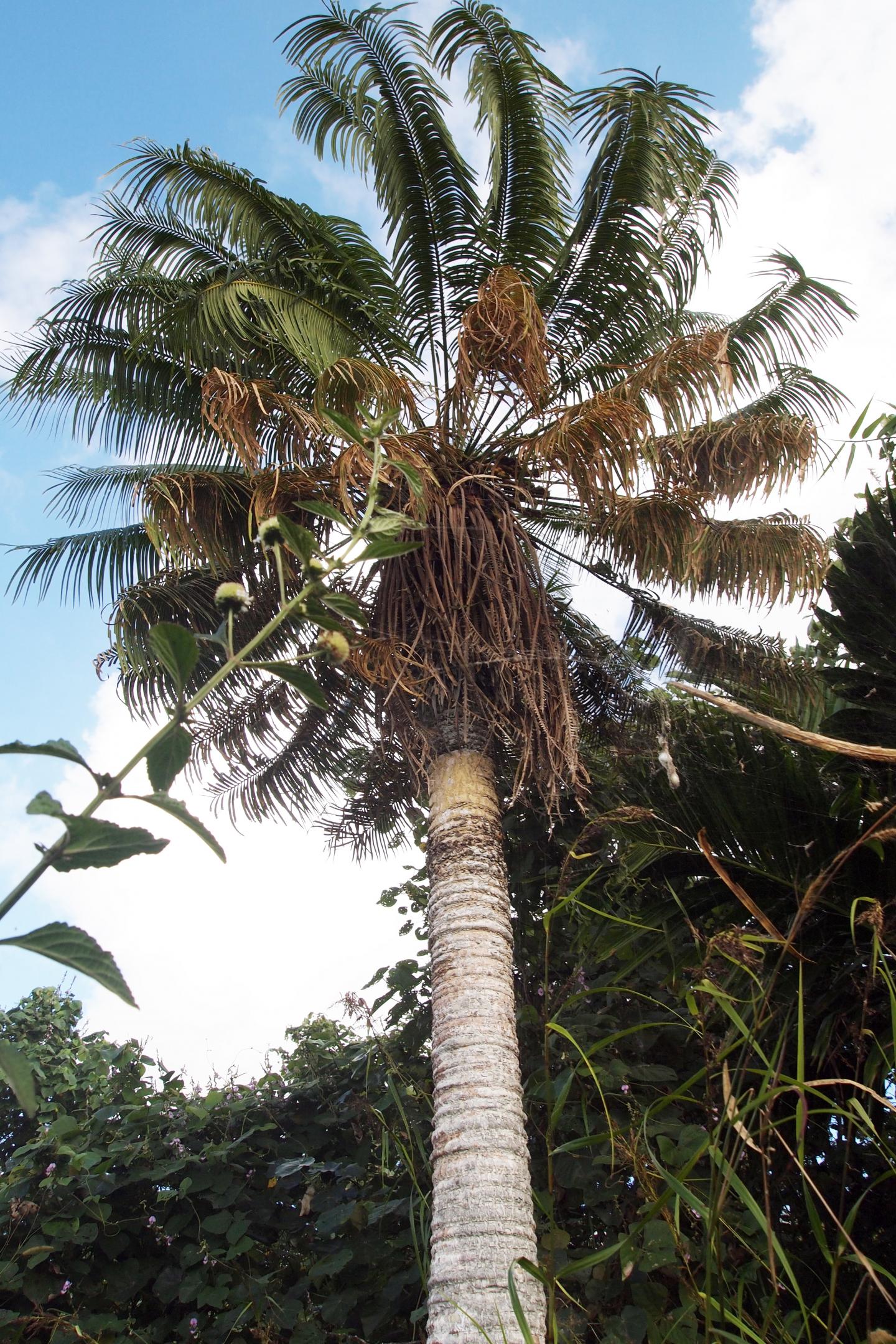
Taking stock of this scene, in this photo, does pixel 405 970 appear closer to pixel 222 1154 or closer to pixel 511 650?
pixel 222 1154

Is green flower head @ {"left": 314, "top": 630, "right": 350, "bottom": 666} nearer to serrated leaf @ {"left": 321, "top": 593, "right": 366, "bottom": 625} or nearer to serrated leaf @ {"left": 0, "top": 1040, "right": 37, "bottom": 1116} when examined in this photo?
serrated leaf @ {"left": 321, "top": 593, "right": 366, "bottom": 625}

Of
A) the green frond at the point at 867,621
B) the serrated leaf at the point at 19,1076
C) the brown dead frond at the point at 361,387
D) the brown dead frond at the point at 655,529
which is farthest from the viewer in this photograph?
the brown dead frond at the point at 655,529

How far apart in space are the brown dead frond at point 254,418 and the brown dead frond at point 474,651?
644mm

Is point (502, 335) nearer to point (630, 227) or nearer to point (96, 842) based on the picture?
point (630, 227)

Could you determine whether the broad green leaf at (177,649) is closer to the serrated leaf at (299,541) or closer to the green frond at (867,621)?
the serrated leaf at (299,541)

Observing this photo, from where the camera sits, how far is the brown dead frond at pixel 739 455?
4699mm

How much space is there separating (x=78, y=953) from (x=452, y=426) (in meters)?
4.36

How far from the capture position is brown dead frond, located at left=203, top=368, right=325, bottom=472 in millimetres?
4184

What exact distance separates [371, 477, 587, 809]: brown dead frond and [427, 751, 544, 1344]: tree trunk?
20cm

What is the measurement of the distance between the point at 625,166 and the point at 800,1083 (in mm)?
4910

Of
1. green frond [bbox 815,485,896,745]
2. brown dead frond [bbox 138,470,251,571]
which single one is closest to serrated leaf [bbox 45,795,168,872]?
green frond [bbox 815,485,896,745]

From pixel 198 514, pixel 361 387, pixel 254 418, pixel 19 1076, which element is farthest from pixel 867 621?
pixel 198 514

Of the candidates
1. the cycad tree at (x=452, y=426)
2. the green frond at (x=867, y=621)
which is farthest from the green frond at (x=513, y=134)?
the green frond at (x=867, y=621)

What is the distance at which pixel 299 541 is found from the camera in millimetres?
798
